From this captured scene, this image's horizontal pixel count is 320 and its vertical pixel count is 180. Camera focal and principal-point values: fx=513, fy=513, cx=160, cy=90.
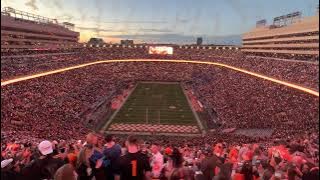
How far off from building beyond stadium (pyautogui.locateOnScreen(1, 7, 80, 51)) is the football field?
362 inches

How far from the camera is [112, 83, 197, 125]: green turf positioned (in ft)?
126

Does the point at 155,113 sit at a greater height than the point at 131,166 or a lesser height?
lesser

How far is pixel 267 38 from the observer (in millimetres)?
77688

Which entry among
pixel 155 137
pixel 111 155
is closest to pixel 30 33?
pixel 155 137

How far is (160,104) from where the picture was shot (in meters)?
47.8

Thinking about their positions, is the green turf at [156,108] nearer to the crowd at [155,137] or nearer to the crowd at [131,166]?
the crowd at [155,137]

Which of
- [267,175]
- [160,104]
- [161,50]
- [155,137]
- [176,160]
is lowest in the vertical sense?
[160,104]

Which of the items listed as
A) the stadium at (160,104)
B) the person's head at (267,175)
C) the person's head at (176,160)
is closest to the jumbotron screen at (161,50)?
the stadium at (160,104)

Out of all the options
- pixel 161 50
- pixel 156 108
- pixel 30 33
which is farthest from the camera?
pixel 161 50

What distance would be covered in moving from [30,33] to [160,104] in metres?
17.5

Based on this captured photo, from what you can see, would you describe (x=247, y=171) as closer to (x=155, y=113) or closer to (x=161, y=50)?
(x=155, y=113)

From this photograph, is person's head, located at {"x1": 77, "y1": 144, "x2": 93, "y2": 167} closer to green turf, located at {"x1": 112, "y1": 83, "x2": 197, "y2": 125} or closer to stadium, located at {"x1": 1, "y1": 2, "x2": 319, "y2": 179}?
stadium, located at {"x1": 1, "y1": 2, "x2": 319, "y2": 179}

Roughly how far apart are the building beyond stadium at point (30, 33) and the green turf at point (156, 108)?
893cm

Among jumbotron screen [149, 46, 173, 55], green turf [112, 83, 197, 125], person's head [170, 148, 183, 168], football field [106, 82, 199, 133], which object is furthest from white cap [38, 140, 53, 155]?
jumbotron screen [149, 46, 173, 55]
